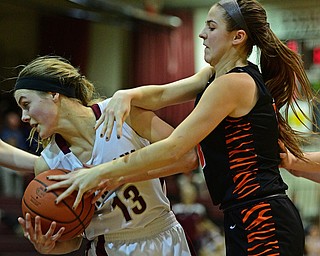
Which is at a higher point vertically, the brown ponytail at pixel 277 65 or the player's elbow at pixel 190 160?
the brown ponytail at pixel 277 65

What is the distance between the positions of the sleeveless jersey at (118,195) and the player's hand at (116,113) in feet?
0.94

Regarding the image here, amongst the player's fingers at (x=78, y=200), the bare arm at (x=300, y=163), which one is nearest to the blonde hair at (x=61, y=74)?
the player's fingers at (x=78, y=200)

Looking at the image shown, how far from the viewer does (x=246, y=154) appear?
2902mm

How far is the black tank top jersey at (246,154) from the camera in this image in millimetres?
2896

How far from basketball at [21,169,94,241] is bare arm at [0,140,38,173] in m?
0.59

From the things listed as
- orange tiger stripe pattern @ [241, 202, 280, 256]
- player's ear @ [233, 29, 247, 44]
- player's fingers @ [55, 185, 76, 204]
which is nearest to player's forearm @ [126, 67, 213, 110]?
player's ear @ [233, 29, 247, 44]

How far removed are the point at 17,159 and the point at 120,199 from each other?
2.35 ft

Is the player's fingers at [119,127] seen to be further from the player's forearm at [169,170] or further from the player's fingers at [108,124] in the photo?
the player's forearm at [169,170]

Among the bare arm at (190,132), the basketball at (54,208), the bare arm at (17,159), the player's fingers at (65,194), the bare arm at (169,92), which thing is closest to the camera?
the bare arm at (190,132)

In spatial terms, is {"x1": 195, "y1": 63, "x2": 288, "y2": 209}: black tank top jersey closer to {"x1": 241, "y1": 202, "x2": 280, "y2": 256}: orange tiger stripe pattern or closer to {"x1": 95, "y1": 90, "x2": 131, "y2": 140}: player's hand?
{"x1": 241, "y1": 202, "x2": 280, "y2": 256}: orange tiger stripe pattern

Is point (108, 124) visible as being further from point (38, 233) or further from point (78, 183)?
point (38, 233)

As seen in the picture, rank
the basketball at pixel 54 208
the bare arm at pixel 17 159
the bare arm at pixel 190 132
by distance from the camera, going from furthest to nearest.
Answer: the bare arm at pixel 17 159, the basketball at pixel 54 208, the bare arm at pixel 190 132

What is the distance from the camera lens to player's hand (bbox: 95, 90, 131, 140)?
2938mm

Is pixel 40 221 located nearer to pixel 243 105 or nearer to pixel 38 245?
pixel 38 245
